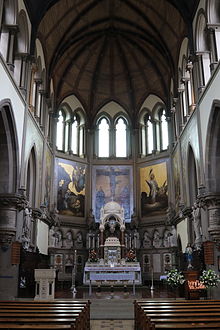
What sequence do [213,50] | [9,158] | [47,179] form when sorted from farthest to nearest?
[47,179] < [9,158] < [213,50]

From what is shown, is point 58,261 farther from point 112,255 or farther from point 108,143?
point 108,143

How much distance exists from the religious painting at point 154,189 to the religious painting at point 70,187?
5469 mm

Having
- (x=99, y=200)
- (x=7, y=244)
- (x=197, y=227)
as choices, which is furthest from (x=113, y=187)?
(x=7, y=244)

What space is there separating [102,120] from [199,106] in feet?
50.3

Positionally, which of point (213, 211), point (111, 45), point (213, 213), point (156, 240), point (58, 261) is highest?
point (111, 45)

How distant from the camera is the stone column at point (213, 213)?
58.7 feet

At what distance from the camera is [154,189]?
31.5 meters

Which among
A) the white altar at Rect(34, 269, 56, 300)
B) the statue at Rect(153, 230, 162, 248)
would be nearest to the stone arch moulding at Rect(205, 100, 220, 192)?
the white altar at Rect(34, 269, 56, 300)

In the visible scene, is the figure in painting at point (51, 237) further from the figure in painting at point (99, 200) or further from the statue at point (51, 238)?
the figure in painting at point (99, 200)

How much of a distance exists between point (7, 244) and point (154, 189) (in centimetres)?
1617

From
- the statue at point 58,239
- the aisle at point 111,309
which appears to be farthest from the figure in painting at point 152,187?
the aisle at point 111,309

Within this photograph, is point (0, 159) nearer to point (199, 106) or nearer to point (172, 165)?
point (199, 106)

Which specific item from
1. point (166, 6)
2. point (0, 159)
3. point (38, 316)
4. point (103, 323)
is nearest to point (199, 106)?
point (166, 6)

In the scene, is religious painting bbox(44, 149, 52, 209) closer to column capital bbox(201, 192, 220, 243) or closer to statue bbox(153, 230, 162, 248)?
statue bbox(153, 230, 162, 248)
